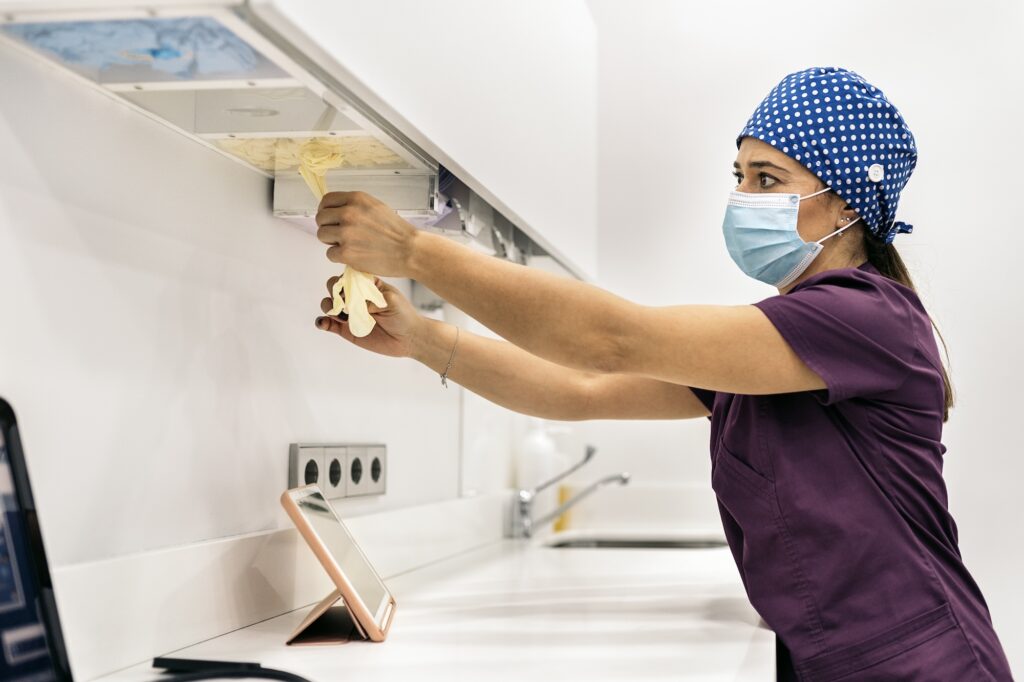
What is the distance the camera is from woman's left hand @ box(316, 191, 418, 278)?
0.94 metres

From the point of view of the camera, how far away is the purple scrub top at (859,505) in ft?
3.38

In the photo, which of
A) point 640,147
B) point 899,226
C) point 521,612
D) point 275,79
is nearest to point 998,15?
point 640,147

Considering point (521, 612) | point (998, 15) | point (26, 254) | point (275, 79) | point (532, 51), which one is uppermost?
point (998, 15)

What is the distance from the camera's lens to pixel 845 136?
1.18 meters

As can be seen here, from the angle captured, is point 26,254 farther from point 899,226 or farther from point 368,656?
point 899,226

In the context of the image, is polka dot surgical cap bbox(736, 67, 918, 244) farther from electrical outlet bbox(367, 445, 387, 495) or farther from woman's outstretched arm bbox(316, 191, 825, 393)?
electrical outlet bbox(367, 445, 387, 495)

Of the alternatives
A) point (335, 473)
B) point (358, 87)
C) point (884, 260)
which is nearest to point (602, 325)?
point (358, 87)

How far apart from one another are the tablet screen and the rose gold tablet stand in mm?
29

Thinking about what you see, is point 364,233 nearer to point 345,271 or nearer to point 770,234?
point 345,271

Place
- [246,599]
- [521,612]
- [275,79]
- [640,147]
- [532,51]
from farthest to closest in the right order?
[640,147] → [532,51] → [521,612] → [246,599] → [275,79]

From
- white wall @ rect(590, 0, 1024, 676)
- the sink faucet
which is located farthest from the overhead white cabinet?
white wall @ rect(590, 0, 1024, 676)

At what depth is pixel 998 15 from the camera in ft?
7.29

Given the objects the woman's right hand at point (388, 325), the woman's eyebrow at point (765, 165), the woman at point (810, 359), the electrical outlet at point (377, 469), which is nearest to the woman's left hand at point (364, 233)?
the woman at point (810, 359)

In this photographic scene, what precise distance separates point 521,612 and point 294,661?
39 centimetres
